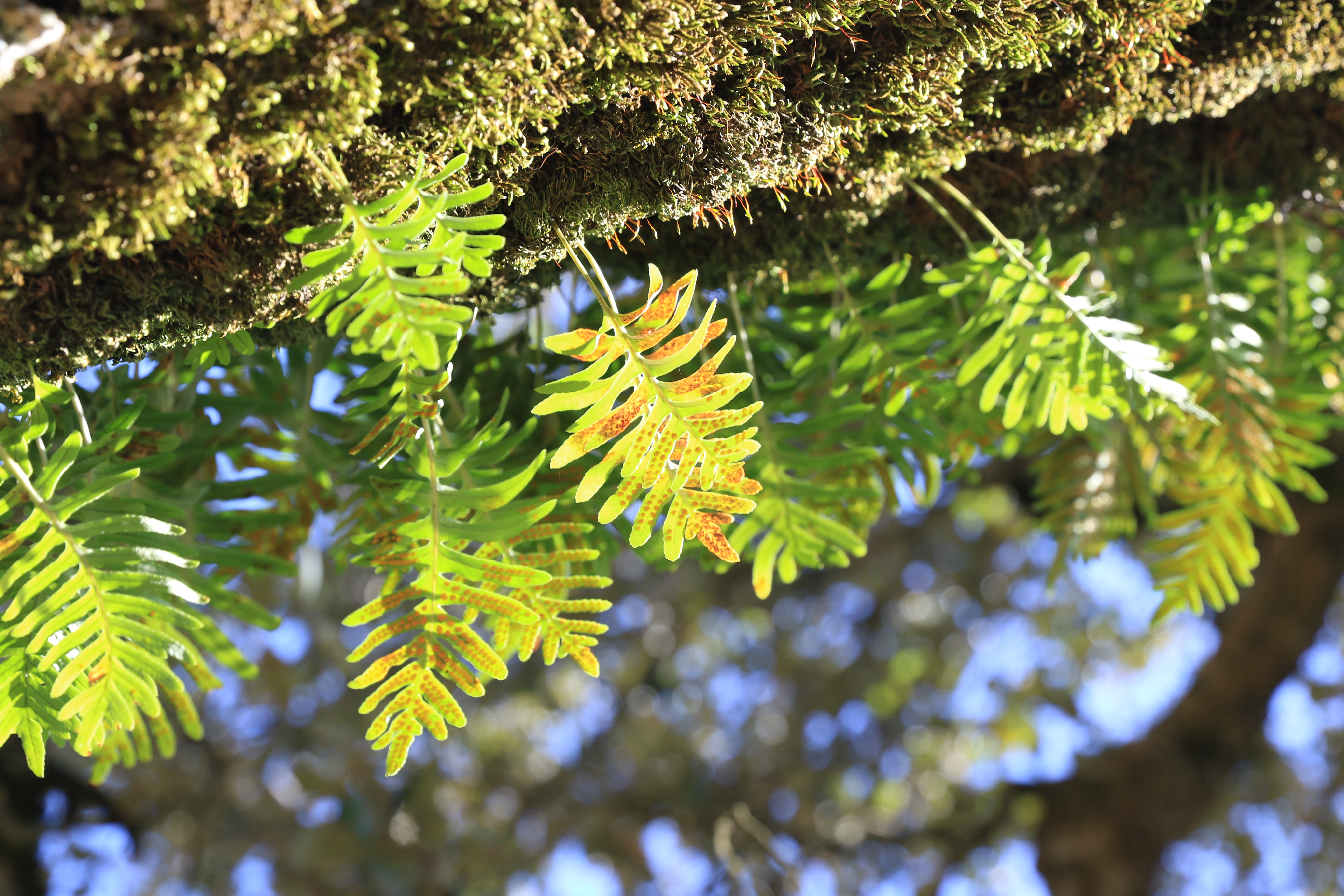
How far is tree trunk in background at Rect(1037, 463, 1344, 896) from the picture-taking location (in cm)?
266

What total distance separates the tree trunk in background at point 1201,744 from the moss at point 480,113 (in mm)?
2351

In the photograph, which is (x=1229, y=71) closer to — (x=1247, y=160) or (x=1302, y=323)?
(x=1247, y=160)

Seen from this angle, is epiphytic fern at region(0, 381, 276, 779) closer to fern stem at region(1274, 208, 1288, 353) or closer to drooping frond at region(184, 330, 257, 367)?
drooping frond at region(184, 330, 257, 367)

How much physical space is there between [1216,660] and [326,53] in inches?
122

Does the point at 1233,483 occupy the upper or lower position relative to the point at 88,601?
lower

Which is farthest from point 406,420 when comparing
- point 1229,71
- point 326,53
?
point 1229,71

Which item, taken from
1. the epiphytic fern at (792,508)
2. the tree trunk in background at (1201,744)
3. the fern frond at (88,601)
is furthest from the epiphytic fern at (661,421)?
the tree trunk in background at (1201,744)

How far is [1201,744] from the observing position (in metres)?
2.83

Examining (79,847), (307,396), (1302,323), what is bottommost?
(79,847)

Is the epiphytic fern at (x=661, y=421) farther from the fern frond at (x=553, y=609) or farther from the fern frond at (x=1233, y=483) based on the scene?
the fern frond at (x=1233, y=483)

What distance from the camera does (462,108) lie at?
591 millimetres

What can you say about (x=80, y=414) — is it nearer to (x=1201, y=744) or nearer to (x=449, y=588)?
(x=449, y=588)

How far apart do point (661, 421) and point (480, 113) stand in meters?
0.24

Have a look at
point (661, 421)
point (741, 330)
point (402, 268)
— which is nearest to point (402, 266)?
point (402, 268)
